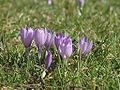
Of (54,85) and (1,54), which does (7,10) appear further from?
(54,85)

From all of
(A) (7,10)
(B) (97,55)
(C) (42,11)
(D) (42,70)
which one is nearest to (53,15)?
(C) (42,11)

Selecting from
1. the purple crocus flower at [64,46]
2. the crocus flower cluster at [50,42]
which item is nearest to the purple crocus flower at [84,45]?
the crocus flower cluster at [50,42]

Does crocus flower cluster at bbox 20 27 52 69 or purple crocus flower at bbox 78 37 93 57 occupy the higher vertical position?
crocus flower cluster at bbox 20 27 52 69

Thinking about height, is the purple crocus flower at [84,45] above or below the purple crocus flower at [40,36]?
below

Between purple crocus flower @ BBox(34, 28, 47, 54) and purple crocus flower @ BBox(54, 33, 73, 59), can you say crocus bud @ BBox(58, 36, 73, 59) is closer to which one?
purple crocus flower @ BBox(54, 33, 73, 59)

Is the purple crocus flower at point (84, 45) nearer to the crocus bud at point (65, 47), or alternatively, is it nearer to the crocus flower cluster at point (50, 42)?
the crocus flower cluster at point (50, 42)

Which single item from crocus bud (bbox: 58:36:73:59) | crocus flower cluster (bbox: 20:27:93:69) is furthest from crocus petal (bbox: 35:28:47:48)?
crocus bud (bbox: 58:36:73:59)
